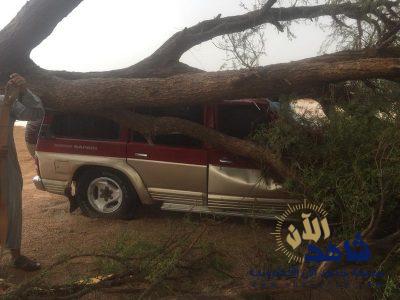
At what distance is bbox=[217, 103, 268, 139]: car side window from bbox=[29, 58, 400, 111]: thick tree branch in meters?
0.28

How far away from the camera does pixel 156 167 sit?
17.5 ft

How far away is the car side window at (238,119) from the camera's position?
5.12 m

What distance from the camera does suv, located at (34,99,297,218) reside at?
506cm

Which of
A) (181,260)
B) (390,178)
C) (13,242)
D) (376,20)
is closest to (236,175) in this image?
(181,260)

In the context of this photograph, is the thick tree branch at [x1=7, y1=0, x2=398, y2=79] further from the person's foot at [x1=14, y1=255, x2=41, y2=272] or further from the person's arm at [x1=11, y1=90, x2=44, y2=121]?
the person's foot at [x1=14, y1=255, x2=41, y2=272]

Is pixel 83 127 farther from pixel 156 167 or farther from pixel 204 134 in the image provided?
pixel 204 134

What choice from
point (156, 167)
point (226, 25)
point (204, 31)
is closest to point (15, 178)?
point (156, 167)

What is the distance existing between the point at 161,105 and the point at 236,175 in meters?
1.33

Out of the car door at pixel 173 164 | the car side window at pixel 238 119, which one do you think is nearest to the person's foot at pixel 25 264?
the car door at pixel 173 164

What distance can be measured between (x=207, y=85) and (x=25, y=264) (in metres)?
2.92

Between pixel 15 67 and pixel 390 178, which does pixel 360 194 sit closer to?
pixel 390 178

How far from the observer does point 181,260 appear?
3.92 meters

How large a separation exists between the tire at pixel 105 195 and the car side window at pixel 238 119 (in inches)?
63.1

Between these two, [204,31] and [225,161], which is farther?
[204,31]
